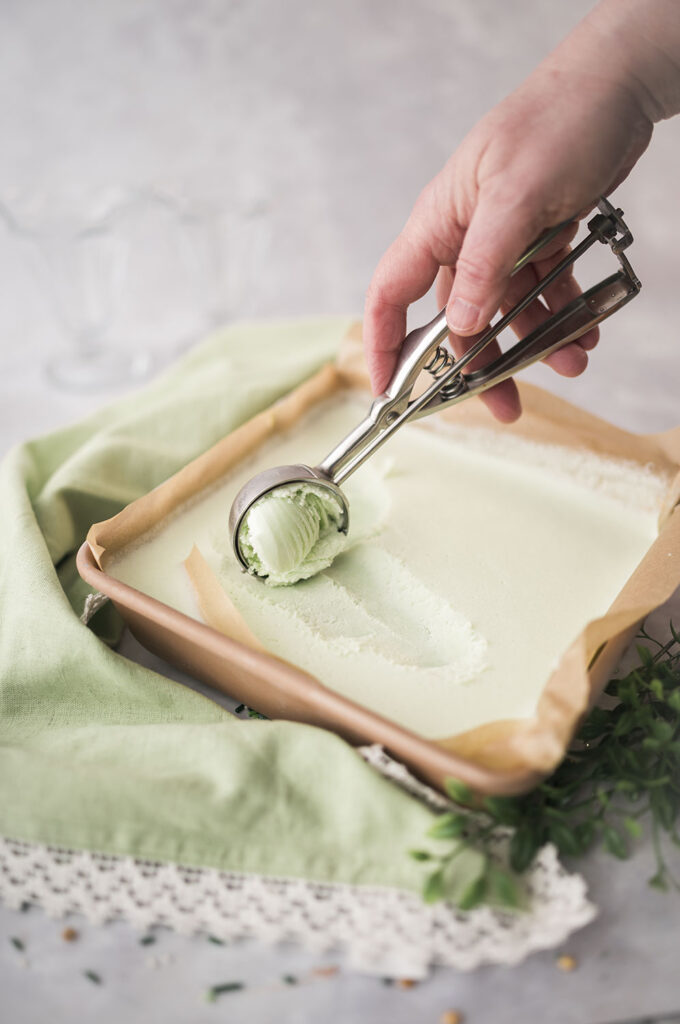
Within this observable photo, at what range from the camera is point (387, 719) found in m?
0.87

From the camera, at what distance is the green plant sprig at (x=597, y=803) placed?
81 centimetres

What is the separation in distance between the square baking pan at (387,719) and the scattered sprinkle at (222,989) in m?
0.24

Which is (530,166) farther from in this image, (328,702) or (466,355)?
(328,702)

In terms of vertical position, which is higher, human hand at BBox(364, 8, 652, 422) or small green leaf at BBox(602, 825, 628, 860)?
human hand at BBox(364, 8, 652, 422)

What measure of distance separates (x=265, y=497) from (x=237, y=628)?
181 mm

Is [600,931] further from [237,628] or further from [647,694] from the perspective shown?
[237,628]

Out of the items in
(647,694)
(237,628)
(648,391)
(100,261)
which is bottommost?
(648,391)

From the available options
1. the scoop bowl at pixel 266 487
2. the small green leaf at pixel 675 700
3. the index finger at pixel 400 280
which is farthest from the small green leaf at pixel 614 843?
the index finger at pixel 400 280

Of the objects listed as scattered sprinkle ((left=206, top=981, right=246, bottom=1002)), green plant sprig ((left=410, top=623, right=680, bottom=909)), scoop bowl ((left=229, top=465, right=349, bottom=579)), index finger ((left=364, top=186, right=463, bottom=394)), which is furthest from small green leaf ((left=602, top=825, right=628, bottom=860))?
index finger ((left=364, top=186, right=463, bottom=394))

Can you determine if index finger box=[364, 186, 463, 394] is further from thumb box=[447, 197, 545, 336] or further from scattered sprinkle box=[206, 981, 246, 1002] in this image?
scattered sprinkle box=[206, 981, 246, 1002]

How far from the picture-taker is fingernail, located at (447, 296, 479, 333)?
0.99 m

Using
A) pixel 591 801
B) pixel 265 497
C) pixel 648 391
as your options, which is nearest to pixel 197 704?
pixel 265 497

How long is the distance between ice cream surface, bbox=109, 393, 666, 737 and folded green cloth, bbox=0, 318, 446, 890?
0.31 ft

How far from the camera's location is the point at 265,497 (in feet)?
3.57
